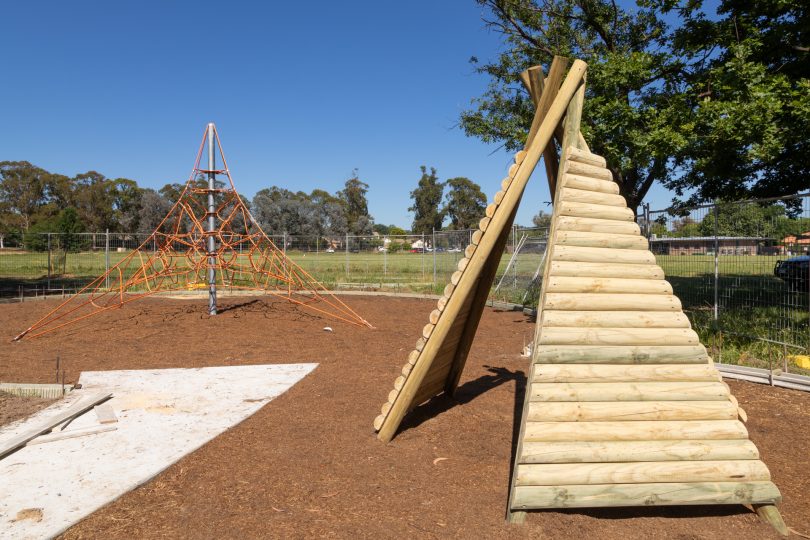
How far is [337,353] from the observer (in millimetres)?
7875

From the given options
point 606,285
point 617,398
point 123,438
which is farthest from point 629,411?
point 123,438

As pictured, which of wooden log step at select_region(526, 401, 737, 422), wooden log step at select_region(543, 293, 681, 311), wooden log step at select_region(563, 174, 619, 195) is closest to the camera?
wooden log step at select_region(526, 401, 737, 422)

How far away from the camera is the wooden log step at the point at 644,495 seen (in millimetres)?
2988

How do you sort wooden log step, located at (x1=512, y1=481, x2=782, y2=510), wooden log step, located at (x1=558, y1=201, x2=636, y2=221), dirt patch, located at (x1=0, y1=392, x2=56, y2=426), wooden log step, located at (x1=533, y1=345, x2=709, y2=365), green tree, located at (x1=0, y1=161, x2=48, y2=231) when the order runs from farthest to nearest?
1. green tree, located at (x1=0, y1=161, x2=48, y2=231)
2. dirt patch, located at (x1=0, y1=392, x2=56, y2=426)
3. wooden log step, located at (x1=558, y1=201, x2=636, y2=221)
4. wooden log step, located at (x1=533, y1=345, x2=709, y2=365)
5. wooden log step, located at (x1=512, y1=481, x2=782, y2=510)

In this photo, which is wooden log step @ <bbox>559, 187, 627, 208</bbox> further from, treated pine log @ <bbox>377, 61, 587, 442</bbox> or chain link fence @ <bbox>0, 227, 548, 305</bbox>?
chain link fence @ <bbox>0, 227, 548, 305</bbox>

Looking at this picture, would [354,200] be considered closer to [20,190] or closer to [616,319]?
[20,190]

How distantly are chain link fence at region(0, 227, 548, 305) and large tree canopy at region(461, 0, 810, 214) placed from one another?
150 inches

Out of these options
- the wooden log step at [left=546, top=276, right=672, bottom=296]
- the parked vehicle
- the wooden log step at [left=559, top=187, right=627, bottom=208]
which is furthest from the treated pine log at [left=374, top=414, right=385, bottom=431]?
the parked vehicle

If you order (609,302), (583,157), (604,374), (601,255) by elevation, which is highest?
(583,157)

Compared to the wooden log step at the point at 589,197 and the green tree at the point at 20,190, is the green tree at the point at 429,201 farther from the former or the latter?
the wooden log step at the point at 589,197

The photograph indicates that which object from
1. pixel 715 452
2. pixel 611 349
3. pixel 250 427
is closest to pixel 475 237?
pixel 611 349

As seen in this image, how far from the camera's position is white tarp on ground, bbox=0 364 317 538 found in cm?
327

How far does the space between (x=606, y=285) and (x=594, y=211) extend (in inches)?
23.1

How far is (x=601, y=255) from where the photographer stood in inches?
141
